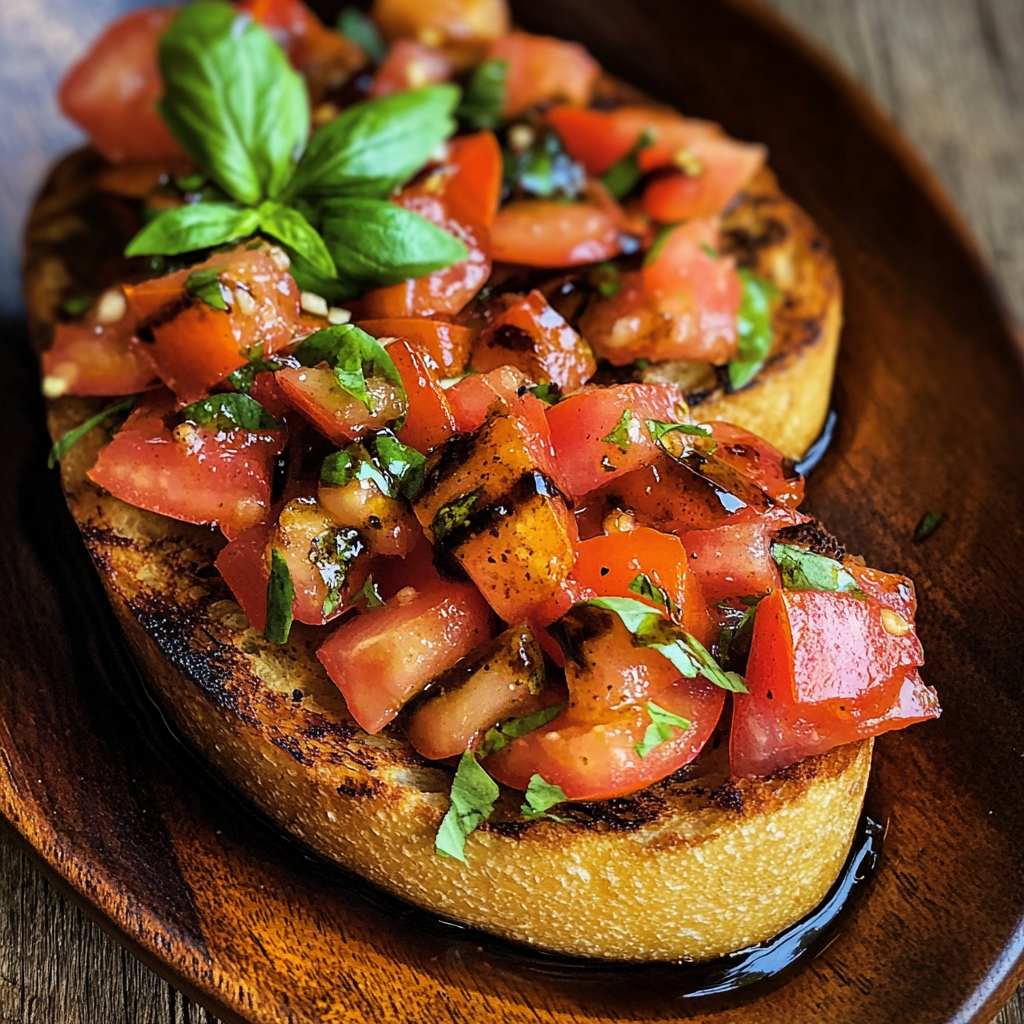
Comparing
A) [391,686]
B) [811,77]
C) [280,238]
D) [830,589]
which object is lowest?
→ [391,686]

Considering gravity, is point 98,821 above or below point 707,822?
below

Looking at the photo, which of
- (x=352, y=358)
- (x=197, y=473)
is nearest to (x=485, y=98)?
(x=352, y=358)

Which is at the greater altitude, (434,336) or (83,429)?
(434,336)

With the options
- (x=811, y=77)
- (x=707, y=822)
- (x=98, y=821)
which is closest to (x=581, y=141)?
(x=811, y=77)

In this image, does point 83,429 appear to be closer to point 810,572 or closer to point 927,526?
point 810,572

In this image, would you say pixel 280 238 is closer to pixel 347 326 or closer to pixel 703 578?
pixel 347 326

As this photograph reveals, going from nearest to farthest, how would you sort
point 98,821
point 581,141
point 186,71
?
point 98,821 < point 186,71 < point 581,141
